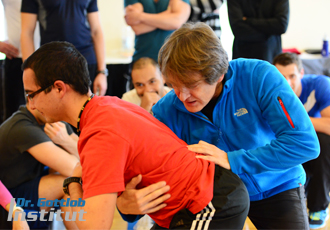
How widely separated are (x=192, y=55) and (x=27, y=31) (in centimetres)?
184

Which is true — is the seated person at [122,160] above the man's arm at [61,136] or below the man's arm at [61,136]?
above

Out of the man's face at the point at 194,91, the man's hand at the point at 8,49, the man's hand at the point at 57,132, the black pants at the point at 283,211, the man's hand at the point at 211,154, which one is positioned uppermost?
the man's face at the point at 194,91

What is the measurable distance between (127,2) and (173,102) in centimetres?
155

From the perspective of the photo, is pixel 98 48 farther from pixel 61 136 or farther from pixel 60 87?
pixel 60 87

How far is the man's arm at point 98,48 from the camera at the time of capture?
8.74ft

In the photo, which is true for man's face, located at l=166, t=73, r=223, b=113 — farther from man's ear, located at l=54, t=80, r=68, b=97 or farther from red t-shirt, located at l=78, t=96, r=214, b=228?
man's ear, located at l=54, t=80, r=68, b=97

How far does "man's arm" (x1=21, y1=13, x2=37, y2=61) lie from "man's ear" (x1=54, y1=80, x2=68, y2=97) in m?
1.40

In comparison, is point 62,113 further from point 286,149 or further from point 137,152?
point 286,149

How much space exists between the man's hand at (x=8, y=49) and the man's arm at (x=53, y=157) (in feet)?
4.61

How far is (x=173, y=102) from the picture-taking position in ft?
4.70

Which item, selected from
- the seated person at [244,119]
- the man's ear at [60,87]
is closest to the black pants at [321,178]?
the seated person at [244,119]

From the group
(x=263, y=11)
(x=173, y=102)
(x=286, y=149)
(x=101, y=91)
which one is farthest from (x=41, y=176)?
(x=263, y=11)

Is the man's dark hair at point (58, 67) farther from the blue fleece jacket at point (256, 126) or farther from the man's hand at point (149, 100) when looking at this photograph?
A: the man's hand at point (149, 100)

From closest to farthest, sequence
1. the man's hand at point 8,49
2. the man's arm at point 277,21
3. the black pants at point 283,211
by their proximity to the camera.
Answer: the black pants at point 283,211, the man's arm at point 277,21, the man's hand at point 8,49
